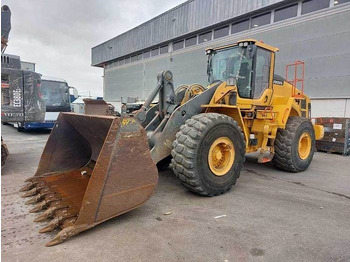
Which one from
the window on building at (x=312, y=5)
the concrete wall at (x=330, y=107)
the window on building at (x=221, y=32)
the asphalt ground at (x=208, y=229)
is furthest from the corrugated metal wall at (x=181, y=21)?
the asphalt ground at (x=208, y=229)

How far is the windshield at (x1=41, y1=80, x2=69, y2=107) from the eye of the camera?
12.4 metres

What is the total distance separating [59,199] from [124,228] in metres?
0.95

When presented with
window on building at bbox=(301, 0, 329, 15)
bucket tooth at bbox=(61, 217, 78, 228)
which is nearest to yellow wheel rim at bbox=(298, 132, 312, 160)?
bucket tooth at bbox=(61, 217, 78, 228)

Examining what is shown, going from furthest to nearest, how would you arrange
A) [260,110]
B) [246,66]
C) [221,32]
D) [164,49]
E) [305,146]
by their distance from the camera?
[164,49]
[221,32]
[305,146]
[260,110]
[246,66]

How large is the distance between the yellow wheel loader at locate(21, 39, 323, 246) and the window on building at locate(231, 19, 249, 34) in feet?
23.2

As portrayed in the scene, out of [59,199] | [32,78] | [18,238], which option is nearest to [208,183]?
[59,199]

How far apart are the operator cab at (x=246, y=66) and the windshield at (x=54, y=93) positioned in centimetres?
997

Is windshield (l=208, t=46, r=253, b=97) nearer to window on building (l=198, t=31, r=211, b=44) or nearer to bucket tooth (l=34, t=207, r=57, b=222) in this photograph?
bucket tooth (l=34, t=207, r=57, b=222)

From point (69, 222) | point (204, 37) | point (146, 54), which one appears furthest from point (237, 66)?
point (146, 54)

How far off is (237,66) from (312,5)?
719cm

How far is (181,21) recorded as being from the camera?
16.2 meters

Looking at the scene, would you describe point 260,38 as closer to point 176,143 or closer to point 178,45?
point 178,45

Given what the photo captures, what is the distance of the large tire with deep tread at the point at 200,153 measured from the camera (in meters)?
3.46

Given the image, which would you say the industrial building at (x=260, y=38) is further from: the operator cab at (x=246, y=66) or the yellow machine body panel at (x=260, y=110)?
the operator cab at (x=246, y=66)
